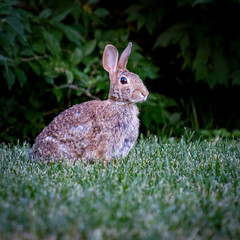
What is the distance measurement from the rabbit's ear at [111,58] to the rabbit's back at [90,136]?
17.2 inches

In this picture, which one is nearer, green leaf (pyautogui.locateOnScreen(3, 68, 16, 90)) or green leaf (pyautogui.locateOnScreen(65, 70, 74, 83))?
green leaf (pyautogui.locateOnScreen(3, 68, 16, 90))

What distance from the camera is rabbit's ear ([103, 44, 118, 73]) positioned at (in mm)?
3949

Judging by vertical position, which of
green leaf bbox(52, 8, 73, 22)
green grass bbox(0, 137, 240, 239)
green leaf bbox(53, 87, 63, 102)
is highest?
green leaf bbox(52, 8, 73, 22)

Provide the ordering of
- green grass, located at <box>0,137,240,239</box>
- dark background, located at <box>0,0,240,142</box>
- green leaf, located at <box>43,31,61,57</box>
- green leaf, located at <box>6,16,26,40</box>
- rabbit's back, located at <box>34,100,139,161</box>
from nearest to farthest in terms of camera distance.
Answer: green grass, located at <box>0,137,240,239</box> < rabbit's back, located at <box>34,100,139,161</box> < green leaf, located at <box>6,16,26,40</box> < green leaf, located at <box>43,31,61,57</box> < dark background, located at <box>0,0,240,142</box>

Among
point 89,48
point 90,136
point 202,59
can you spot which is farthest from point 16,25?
point 202,59

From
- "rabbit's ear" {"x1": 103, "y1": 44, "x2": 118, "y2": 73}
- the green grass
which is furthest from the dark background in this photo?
the green grass

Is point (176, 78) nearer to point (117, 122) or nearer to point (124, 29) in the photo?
point (124, 29)

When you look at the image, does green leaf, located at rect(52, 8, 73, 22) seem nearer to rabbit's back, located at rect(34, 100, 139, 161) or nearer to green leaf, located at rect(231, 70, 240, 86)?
rabbit's back, located at rect(34, 100, 139, 161)

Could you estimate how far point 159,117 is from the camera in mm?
5484

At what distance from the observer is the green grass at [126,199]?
1.86 m

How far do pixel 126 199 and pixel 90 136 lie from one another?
1.44 m

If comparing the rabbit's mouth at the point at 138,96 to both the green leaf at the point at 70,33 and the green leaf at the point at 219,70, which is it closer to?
the green leaf at the point at 70,33

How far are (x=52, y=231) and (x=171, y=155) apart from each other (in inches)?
78.1

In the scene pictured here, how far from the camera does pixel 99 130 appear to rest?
3.66 m
